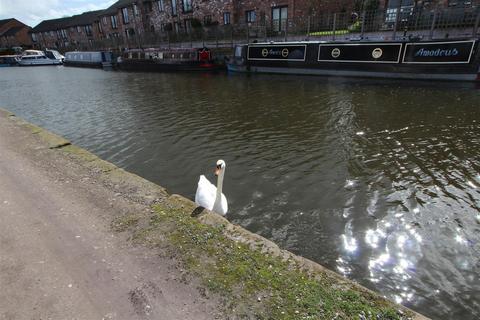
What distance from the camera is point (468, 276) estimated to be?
364cm

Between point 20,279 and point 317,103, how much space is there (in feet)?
38.3

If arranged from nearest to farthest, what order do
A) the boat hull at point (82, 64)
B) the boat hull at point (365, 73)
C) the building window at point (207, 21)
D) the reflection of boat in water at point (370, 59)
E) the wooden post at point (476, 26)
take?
the reflection of boat in water at point (370, 59)
the wooden post at point (476, 26)
the boat hull at point (365, 73)
the building window at point (207, 21)
the boat hull at point (82, 64)

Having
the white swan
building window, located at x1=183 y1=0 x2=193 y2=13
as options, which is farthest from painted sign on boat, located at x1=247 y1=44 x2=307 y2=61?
the white swan

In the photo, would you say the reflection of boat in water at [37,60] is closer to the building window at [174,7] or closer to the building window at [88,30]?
the building window at [88,30]

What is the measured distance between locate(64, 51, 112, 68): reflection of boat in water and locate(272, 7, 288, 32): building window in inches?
867

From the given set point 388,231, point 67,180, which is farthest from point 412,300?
point 67,180

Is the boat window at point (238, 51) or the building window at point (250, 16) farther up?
the building window at point (250, 16)

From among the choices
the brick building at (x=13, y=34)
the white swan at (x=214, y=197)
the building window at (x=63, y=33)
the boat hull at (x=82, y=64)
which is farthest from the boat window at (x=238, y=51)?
the brick building at (x=13, y=34)

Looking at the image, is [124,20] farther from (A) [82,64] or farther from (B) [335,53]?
(B) [335,53]

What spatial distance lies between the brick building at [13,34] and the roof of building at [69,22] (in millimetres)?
6376

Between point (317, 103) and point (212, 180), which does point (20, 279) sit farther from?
point (317, 103)

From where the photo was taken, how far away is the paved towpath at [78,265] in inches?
97.3

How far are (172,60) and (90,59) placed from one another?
66.5 ft

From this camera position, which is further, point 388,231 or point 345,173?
point 345,173
